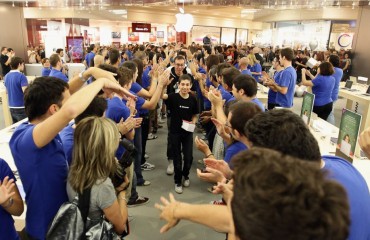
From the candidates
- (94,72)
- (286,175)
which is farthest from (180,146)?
(286,175)

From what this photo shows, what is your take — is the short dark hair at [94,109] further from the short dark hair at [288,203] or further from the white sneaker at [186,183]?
the white sneaker at [186,183]

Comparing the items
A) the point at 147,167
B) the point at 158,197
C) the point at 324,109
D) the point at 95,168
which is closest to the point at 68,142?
the point at 95,168

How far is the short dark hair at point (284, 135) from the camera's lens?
1.18 m

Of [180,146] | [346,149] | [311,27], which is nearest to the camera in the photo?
[346,149]

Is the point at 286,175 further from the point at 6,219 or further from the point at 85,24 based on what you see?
the point at 85,24

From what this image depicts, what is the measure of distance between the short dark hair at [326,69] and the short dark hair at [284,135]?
13.3 feet

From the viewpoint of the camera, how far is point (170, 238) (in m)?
2.99

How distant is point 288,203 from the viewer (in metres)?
0.65

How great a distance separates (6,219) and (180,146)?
241 centimetres

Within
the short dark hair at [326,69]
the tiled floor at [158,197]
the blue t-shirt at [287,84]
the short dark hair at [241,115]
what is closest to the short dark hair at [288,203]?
the short dark hair at [241,115]

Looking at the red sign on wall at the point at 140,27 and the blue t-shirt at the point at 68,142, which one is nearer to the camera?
the blue t-shirt at the point at 68,142

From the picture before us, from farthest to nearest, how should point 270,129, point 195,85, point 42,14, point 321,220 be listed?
point 42,14 → point 195,85 → point 270,129 → point 321,220

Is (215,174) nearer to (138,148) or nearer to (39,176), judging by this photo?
(39,176)

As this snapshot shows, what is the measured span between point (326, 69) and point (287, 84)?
0.89 m
